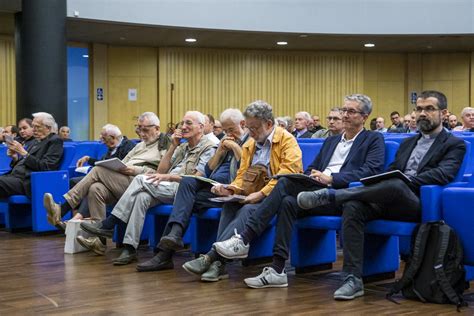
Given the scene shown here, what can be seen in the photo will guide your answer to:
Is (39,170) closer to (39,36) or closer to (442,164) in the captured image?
(442,164)

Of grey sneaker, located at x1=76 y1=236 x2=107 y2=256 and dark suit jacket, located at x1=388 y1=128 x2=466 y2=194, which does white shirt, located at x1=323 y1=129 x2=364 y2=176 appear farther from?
grey sneaker, located at x1=76 y1=236 x2=107 y2=256

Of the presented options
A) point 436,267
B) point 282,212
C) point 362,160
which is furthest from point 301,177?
point 436,267

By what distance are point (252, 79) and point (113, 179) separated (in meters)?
13.2

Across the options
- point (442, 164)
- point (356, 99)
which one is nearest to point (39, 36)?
point (356, 99)

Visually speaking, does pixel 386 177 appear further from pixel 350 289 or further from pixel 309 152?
pixel 309 152

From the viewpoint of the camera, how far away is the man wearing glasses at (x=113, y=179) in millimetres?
6844

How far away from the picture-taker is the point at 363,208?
16.4ft

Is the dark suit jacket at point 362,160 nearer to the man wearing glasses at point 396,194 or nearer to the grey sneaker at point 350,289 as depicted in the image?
the man wearing glasses at point 396,194

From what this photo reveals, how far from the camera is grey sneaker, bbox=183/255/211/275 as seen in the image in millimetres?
5457

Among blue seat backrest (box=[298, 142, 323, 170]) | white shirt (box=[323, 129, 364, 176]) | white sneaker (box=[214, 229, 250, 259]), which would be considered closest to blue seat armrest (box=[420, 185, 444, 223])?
white shirt (box=[323, 129, 364, 176])

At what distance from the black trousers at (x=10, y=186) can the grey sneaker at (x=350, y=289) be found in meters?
4.27

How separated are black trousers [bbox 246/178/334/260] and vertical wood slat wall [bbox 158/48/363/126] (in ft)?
45.1

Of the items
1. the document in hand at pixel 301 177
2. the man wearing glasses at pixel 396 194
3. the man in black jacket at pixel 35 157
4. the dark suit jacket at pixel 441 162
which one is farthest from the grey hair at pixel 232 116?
the man in black jacket at pixel 35 157

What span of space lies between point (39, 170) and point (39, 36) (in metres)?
5.34
